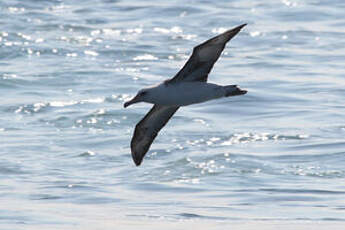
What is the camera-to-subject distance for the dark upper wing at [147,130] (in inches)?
543

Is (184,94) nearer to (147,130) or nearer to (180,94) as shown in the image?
(180,94)

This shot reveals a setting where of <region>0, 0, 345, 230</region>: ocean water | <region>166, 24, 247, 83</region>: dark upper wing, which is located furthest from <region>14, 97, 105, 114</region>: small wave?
<region>166, 24, 247, 83</region>: dark upper wing

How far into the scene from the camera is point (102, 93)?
2628 centimetres

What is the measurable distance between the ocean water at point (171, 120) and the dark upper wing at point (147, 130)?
7.04 ft

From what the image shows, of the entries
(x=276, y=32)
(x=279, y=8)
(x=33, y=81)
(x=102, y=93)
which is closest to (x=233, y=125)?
(x=102, y=93)

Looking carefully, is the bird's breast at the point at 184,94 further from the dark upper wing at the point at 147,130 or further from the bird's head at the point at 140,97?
the dark upper wing at the point at 147,130

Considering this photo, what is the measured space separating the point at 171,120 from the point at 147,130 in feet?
33.5

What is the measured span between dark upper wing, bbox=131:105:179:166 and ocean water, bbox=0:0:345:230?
2.15 metres

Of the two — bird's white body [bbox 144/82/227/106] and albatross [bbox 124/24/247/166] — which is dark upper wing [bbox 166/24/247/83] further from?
bird's white body [bbox 144/82/227/106]

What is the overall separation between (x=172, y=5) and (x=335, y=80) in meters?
11.0

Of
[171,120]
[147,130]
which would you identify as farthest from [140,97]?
[171,120]

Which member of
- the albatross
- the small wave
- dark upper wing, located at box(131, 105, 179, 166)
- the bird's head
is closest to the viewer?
the albatross

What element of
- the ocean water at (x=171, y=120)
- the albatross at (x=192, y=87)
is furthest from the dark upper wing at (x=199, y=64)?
the ocean water at (x=171, y=120)

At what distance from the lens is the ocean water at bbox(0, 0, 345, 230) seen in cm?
1702
